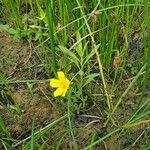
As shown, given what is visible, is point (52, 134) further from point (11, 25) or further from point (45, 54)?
point (11, 25)

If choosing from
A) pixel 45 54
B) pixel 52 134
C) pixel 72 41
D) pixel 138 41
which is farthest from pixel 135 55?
pixel 52 134

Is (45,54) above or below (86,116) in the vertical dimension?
above

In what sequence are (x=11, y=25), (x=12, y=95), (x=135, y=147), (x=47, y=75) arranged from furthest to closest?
1. (x=11, y=25)
2. (x=47, y=75)
3. (x=12, y=95)
4. (x=135, y=147)

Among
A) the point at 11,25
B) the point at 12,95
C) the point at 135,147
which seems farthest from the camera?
the point at 11,25

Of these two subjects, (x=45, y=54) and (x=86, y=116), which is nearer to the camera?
(x=86, y=116)

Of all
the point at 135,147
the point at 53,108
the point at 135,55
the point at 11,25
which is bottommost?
the point at 135,147

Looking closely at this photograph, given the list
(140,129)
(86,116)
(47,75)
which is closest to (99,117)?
(86,116)

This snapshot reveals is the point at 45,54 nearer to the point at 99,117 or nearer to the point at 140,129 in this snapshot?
the point at 99,117
